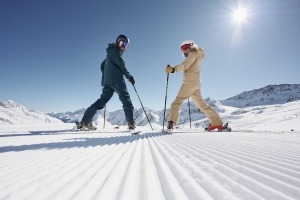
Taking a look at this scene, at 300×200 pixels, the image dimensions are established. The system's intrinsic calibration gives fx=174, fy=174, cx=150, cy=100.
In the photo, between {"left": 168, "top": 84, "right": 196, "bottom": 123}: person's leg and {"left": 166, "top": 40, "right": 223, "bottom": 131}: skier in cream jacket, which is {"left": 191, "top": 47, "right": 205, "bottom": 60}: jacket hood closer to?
{"left": 166, "top": 40, "right": 223, "bottom": 131}: skier in cream jacket

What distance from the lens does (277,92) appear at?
643 ft

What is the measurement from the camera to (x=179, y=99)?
174 inches

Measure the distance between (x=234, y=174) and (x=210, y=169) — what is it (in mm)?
134

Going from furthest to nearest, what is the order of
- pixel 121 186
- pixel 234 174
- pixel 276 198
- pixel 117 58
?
1. pixel 117 58
2. pixel 234 174
3. pixel 121 186
4. pixel 276 198

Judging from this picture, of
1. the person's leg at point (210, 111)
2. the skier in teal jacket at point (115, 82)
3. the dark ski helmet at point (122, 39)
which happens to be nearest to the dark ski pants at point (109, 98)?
the skier in teal jacket at point (115, 82)

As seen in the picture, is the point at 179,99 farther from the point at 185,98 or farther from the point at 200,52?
the point at 200,52

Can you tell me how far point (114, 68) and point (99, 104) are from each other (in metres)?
1.05

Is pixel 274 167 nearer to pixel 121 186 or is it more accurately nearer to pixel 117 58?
pixel 121 186

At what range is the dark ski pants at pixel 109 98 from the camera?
14.5 feet

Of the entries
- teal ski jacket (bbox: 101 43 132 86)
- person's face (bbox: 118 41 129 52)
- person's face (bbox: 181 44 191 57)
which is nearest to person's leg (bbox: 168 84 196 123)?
A: person's face (bbox: 181 44 191 57)

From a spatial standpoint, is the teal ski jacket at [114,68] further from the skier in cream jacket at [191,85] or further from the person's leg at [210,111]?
the person's leg at [210,111]

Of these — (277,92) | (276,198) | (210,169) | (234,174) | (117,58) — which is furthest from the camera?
(277,92)

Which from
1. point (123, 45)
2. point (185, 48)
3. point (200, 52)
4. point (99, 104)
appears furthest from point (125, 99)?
point (200, 52)

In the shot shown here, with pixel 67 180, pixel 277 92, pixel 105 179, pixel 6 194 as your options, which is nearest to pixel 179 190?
pixel 105 179
